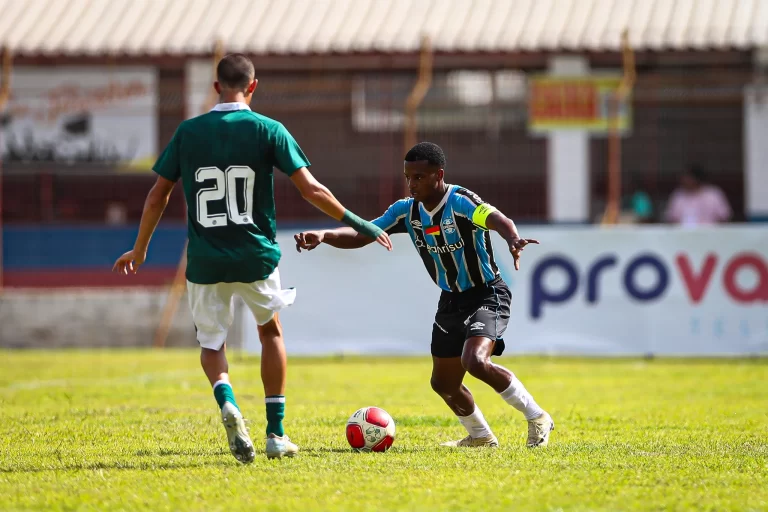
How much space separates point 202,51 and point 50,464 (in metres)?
16.1

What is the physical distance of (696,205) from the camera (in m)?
19.1

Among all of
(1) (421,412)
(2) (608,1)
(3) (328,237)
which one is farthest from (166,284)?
(3) (328,237)

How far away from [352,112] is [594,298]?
24.9 ft

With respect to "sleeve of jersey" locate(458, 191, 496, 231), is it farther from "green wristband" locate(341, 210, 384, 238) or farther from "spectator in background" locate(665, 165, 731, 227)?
"spectator in background" locate(665, 165, 731, 227)

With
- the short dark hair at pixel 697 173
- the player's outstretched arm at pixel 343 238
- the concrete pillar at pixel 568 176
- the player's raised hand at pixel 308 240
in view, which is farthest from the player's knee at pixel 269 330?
the concrete pillar at pixel 568 176

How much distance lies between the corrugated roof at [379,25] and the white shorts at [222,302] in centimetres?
1562

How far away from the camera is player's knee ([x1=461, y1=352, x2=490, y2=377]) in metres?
6.94

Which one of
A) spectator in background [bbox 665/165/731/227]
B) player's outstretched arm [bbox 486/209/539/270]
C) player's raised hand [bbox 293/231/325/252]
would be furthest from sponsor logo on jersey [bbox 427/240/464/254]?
spectator in background [bbox 665/165/731/227]

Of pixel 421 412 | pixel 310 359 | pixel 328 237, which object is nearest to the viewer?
pixel 328 237

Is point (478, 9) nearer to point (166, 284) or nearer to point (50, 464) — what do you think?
point (166, 284)

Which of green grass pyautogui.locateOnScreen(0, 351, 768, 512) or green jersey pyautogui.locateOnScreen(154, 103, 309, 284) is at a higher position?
green jersey pyautogui.locateOnScreen(154, 103, 309, 284)

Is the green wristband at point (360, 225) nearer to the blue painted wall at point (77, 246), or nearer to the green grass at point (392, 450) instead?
the green grass at point (392, 450)

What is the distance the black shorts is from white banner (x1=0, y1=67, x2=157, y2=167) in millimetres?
14425

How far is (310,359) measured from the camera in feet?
51.9
